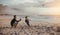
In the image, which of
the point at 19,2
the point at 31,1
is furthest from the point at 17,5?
the point at 31,1

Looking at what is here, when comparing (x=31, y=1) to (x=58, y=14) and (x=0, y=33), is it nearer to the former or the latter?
(x=58, y=14)

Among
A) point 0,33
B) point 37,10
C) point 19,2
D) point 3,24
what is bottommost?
point 0,33

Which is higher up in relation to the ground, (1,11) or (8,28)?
(1,11)

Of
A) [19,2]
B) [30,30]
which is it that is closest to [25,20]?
[30,30]

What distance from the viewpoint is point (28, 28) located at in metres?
1.69

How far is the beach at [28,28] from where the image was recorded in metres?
1.68

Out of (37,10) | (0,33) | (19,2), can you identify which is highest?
(19,2)

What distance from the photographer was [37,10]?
1737 millimetres

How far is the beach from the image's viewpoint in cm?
168

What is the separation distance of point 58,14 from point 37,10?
0.28 m

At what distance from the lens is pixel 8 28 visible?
1.68 meters

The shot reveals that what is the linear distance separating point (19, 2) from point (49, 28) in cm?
52

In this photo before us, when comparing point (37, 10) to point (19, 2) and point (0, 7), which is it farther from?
point (0, 7)

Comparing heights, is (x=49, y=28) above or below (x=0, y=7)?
below
